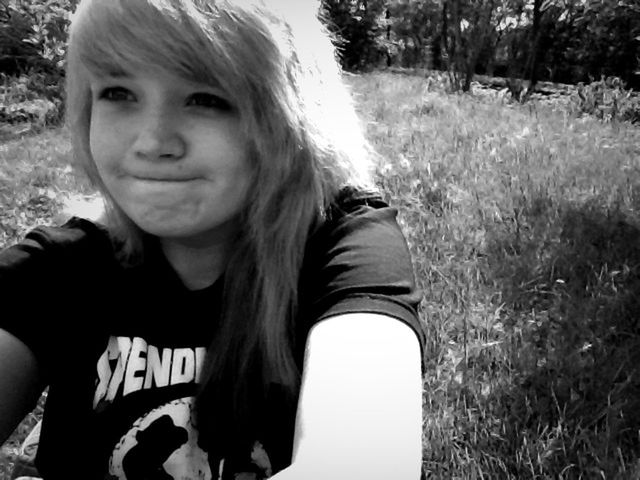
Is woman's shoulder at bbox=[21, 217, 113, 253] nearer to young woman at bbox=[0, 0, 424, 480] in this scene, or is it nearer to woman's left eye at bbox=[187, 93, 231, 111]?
young woman at bbox=[0, 0, 424, 480]

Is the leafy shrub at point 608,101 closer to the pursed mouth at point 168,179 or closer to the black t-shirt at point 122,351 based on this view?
the black t-shirt at point 122,351

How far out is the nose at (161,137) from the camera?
1.07 metres

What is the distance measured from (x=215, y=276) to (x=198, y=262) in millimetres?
52

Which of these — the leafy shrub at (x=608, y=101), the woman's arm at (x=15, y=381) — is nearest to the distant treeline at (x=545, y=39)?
the leafy shrub at (x=608, y=101)

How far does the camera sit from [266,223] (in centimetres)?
124

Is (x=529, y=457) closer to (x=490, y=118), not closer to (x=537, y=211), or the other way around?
(x=537, y=211)

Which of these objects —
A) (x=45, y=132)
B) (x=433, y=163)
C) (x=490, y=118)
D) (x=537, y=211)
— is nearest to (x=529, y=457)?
(x=537, y=211)

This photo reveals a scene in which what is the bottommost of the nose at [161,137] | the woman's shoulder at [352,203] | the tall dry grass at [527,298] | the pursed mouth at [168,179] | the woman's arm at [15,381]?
the tall dry grass at [527,298]

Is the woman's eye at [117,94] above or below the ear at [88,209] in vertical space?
above

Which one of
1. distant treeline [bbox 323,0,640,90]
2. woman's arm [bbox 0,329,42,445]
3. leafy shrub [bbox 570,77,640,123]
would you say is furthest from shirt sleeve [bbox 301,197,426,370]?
distant treeline [bbox 323,0,640,90]

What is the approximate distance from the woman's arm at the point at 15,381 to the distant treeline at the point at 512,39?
3994 millimetres

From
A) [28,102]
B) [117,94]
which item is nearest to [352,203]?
[117,94]

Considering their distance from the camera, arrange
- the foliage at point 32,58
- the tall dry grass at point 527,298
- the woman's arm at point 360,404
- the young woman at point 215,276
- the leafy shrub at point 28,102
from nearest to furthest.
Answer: the woman's arm at point 360,404, the young woman at point 215,276, the tall dry grass at point 527,298, the foliage at point 32,58, the leafy shrub at point 28,102

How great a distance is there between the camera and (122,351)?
1.33 meters
